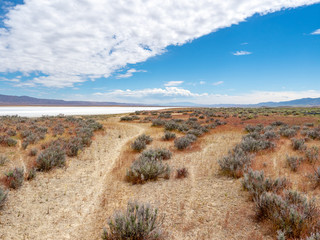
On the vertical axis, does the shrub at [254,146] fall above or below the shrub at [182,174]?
above

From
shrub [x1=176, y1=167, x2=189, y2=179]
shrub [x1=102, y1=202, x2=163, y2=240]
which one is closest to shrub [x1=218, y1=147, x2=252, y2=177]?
shrub [x1=176, y1=167, x2=189, y2=179]

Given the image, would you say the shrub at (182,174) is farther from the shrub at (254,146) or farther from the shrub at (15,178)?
the shrub at (15,178)

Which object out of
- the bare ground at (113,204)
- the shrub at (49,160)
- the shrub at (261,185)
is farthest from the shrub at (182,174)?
the shrub at (49,160)

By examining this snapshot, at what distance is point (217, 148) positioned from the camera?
11812mm

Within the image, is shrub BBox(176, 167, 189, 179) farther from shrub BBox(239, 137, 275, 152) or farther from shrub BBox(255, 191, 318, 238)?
shrub BBox(239, 137, 275, 152)

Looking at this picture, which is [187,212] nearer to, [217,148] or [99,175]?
[99,175]

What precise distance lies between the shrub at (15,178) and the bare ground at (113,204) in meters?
0.25

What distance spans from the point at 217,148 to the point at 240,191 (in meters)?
5.99

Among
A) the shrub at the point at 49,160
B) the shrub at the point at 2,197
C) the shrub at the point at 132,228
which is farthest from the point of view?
the shrub at the point at 49,160

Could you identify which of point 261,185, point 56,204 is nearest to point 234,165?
point 261,185

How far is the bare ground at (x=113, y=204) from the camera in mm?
4398

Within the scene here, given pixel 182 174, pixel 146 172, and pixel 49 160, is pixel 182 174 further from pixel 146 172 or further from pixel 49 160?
pixel 49 160

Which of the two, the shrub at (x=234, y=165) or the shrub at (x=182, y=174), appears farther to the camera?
the shrub at (x=182, y=174)

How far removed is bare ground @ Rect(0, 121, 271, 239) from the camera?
14.4ft
